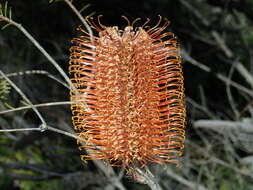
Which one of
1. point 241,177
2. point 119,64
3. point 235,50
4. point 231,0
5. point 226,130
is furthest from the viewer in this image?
point 235,50

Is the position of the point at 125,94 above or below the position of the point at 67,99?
below

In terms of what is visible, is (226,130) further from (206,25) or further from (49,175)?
(49,175)

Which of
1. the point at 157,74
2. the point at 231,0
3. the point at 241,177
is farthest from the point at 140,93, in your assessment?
the point at 241,177

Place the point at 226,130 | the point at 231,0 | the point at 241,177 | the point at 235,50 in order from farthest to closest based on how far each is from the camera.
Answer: the point at 235,50 < the point at 241,177 < the point at 231,0 < the point at 226,130

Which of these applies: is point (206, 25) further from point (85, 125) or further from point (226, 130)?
point (85, 125)

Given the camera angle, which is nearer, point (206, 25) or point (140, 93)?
point (140, 93)

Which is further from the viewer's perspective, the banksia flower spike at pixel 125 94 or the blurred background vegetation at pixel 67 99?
the blurred background vegetation at pixel 67 99

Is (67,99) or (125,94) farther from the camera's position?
(67,99)

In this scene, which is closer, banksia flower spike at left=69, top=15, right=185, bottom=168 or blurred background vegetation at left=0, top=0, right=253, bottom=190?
banksia flower spike at left=69, top=15, right=185, bottom=168

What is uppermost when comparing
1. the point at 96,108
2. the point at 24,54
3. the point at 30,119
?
the point at 24,54

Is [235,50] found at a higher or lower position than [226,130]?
higher
